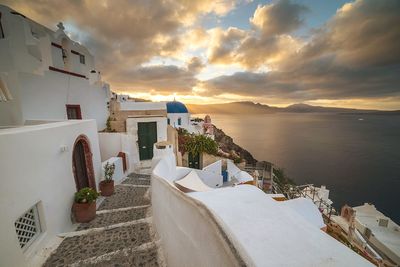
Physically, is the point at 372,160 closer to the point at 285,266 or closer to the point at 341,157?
the point at 341,157

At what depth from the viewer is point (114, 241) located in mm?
4832

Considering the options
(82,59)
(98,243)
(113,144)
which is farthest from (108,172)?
(82,59)

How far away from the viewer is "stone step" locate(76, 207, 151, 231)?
571 cm

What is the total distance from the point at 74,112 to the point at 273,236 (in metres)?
11.3

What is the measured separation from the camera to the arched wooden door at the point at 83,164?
6480 millimetres

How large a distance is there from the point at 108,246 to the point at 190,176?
5520 millimetres

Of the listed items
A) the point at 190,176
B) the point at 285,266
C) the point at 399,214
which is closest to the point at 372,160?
the point at 399,214

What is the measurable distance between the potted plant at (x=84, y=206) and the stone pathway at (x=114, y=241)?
8.5 inches

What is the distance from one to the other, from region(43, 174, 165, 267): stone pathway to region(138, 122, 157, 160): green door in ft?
18.5

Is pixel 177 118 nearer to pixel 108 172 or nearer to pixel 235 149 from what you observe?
pixel 108 172

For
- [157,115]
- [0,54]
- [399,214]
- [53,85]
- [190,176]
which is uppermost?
[0,54]

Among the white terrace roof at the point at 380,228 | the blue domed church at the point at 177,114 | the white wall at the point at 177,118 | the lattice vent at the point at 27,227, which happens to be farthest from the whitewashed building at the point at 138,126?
the white terrace roof at the point at 380,228

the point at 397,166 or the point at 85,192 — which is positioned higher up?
the point at 85,192

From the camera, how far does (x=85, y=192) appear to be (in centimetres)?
594
